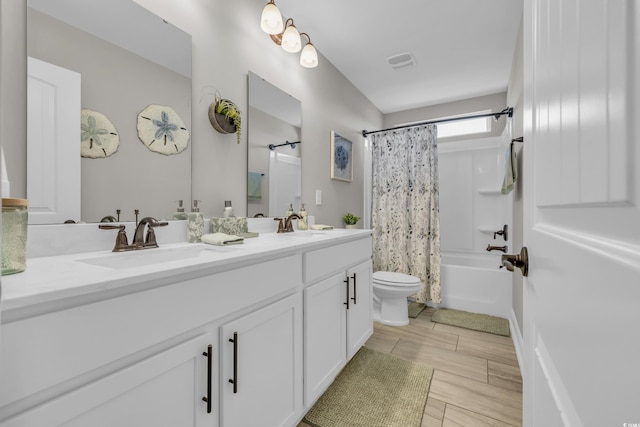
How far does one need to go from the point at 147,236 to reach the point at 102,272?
493 mm

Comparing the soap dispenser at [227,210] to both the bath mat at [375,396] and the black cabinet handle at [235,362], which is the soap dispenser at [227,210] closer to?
the black cabinet handle at [235,362]

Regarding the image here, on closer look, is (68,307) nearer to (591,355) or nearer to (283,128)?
(591,355)

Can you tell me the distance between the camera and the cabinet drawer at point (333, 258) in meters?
1.39

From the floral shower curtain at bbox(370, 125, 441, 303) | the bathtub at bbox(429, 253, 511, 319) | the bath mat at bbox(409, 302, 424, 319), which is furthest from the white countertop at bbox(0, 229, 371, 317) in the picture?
the bathtub at bbox(429, 253, 511, 319)

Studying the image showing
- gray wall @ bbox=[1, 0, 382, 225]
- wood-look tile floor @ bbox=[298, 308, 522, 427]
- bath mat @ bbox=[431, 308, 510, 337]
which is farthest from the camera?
bath mat @ bbox=[431, 308, 510, 337]

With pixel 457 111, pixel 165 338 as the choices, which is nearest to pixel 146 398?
pixel 165 338

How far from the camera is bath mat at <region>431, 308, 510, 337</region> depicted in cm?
245

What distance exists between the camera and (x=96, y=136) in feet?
3.77

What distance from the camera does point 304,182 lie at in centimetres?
235

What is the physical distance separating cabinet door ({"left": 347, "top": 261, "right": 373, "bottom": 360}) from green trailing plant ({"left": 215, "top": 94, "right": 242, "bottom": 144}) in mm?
1054

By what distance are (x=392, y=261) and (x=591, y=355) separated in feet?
9.29

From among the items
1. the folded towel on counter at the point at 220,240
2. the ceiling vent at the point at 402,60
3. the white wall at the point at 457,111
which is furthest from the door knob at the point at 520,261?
the white wall at the point at 457,111

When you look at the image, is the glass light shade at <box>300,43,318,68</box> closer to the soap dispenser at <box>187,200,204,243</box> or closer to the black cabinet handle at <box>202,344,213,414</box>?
the soap dispenser at <box>187,200,204,243</box>

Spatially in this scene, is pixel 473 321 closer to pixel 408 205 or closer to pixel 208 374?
pixel 408 205
